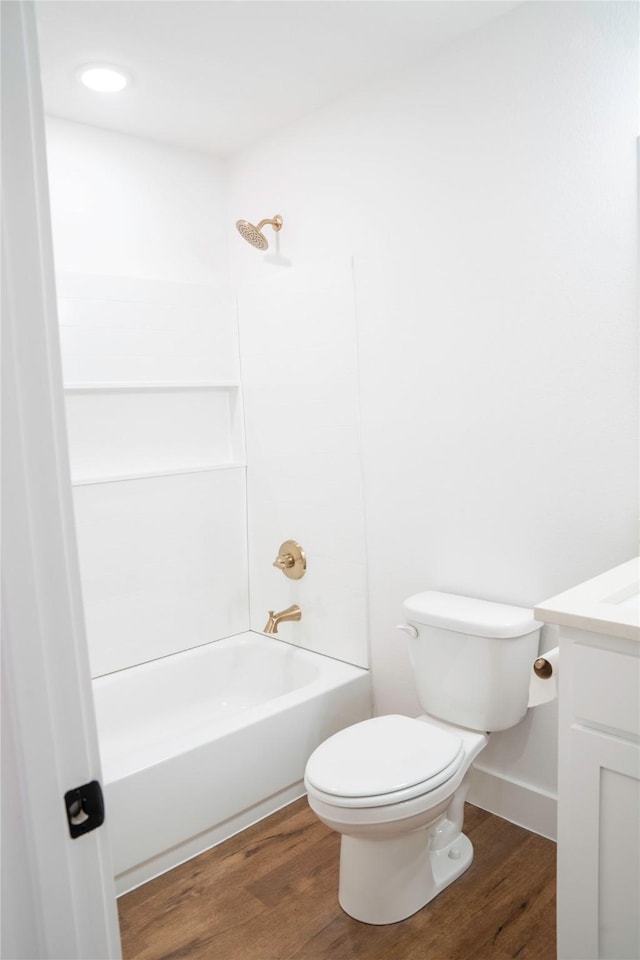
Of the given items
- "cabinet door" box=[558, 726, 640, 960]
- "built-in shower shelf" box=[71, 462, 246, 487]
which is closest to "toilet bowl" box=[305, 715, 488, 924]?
"cabinet door" box=[558, 726, 640, 960]

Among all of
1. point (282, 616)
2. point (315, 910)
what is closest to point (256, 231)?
point (282, 616)

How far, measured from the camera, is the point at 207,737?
89.1 inches

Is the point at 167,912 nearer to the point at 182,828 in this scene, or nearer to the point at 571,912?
the point at 182,828

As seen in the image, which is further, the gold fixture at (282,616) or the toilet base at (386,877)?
the gold fixture at (282,616)

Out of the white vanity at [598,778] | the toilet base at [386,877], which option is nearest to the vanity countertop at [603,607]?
the white vanity at [598,778]

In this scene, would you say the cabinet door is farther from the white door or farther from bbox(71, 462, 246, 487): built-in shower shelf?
bbox(71, 462, 246, 487): built-in shower shelf

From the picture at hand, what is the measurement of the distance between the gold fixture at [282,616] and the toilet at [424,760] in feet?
2.37

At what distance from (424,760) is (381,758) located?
12cm

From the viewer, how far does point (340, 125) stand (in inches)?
102

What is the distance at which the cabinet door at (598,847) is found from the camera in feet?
4.47

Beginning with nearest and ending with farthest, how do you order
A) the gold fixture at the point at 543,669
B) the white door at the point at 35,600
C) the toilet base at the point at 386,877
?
the white door at the point at 35,600 < the gold fixture at the point at 543,669 < the toilet base at the point at 386,877

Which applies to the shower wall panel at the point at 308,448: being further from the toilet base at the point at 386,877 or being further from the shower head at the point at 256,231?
the toilet base at the point at 386,877

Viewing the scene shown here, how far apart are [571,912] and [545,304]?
1.57 meters

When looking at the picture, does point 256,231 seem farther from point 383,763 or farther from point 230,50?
point 383,763
